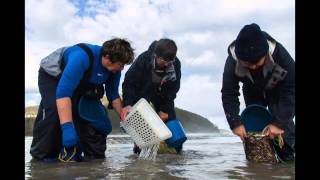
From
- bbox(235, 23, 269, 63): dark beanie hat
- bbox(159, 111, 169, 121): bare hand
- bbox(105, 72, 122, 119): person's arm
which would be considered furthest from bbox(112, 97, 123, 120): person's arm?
bbox(235, 23, 269, 63): dark beanie hat

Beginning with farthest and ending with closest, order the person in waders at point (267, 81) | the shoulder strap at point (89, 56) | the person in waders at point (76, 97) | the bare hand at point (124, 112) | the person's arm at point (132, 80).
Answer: the person's arm at point (132, 80), the bare hand at point (124, 112), the shoulder strap at point (89, 56), the person in waders at point (76, 97), the person in waders at point (267, 81)

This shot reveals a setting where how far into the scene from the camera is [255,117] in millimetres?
5352

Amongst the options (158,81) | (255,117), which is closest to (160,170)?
(255,117)

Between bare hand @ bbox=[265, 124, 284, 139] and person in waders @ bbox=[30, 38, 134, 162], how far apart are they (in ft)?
5.26

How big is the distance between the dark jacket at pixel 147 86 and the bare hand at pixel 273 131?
5.25 ft

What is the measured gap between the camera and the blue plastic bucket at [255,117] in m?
5.19

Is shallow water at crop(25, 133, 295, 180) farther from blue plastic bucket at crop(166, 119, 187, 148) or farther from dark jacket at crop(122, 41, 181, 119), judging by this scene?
dark jacket at crop(122, 41, 181, 119)

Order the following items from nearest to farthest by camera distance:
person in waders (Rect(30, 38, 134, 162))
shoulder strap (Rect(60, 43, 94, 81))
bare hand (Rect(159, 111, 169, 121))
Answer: person in waders (Rect(30, 38, 134, 162)) < shoulder strap (Rect(60, 43, 94, 81)) < bare hand (Rect(159, 111, 169, 121))

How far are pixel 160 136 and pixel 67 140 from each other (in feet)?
3.39

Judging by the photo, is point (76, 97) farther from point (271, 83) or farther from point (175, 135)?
point (271, 83)

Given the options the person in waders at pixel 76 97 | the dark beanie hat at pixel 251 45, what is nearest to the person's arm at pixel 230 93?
the dark beanie hat at pixel 251 45

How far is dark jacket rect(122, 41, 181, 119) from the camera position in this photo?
19.4ft

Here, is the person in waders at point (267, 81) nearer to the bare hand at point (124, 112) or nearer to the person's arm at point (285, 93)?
the person's arm at point (285, 93)
